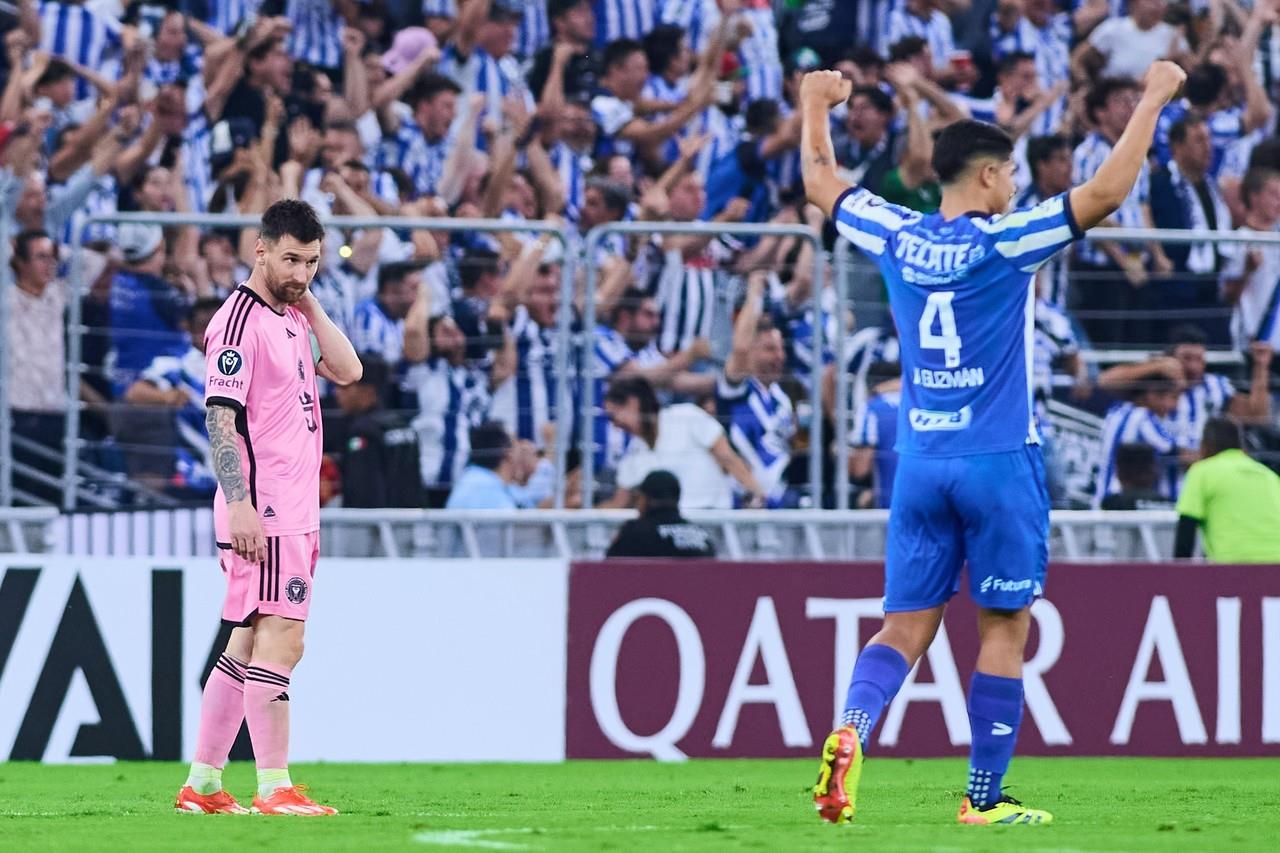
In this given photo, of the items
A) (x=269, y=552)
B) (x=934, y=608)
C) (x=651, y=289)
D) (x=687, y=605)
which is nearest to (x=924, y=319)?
(x=934, y=608)

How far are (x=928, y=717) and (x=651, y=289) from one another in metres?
3.13

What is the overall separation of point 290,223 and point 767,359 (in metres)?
5.67

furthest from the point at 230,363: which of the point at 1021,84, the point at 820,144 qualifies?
the point at 1021,84

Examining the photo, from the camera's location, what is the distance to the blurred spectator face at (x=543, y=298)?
12.9 metres

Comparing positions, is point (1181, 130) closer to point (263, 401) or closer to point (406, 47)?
point (406, 47)

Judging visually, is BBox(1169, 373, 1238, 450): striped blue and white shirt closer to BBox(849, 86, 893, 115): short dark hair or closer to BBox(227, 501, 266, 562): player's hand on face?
BBox(849, 86, 893, 115): short dark hair

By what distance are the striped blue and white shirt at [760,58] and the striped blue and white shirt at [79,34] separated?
487cm

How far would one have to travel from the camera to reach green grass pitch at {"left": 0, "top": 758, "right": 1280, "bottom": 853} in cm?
634

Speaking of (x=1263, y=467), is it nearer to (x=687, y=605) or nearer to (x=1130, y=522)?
(x=1130, y=522)

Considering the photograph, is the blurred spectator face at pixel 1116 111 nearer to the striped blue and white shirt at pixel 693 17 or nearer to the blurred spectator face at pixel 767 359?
the striped blue and white shirt at pixel 693 17

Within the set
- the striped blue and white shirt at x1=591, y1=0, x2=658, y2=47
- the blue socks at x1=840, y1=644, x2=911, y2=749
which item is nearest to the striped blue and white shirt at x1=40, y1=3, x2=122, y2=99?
the striped blue and white shirt at x1=591, y1=0, x2=658, y2=47

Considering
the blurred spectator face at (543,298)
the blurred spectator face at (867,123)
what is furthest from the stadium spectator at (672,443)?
the blurred spectator face at (867,123)

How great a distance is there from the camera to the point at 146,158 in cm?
1459

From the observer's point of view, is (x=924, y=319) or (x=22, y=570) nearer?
(x=924, y=319)
